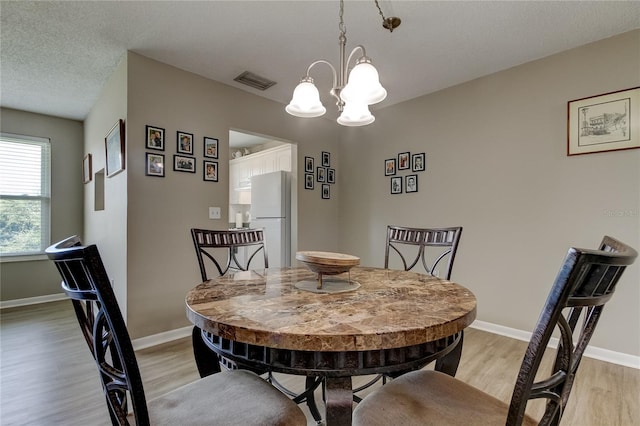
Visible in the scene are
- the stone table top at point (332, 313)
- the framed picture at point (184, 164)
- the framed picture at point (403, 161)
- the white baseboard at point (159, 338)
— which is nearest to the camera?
the stone table top at point (332, 313)

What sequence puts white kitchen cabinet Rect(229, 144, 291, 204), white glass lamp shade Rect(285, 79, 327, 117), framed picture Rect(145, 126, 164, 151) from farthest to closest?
white kitchen cabinet Rect(229, 144, 291, 204) → framed picture Rect(145, 126, 164, 151) → white glass lamp shade Rect(285, 79, 327, 117)

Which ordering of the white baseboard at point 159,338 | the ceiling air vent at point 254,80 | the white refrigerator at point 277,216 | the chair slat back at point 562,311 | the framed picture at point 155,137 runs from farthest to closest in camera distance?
the white refrigerator at point 277,216
the ceiling air vent at point 254,80
the framed picture at point 155,137
the white baseboard at point 159,338
the chair slat back at point 562,311

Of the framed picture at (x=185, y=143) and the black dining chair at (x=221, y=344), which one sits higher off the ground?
the framed picture at (x=185, y=143)

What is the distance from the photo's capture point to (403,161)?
3.64 metres

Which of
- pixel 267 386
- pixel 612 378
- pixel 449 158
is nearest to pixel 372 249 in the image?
pixel 449 158

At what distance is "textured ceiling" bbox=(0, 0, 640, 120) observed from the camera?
2053 millimetres

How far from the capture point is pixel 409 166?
11.8 ft

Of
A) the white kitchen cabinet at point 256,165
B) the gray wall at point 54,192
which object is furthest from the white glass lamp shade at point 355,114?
the gray wall at point 54,192

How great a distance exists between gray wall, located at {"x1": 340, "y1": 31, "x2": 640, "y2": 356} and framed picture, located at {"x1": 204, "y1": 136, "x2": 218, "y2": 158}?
2078 millimetres

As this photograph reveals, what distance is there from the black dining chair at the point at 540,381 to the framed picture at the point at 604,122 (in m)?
2.06

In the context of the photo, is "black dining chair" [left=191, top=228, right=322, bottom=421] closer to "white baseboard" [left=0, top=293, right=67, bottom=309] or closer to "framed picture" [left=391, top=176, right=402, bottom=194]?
"framed picture" [left=391, top=176, right=402, bottom=194]

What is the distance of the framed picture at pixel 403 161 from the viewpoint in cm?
361

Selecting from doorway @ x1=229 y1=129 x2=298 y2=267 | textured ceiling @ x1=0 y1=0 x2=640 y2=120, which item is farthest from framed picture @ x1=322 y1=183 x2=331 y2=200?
textured ceiling @ x1=0 y1=0 x2=640 y2=120

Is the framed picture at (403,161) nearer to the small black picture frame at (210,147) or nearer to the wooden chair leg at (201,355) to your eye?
the small black picture frame at (210,147)
